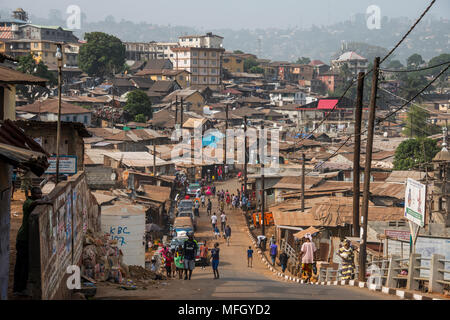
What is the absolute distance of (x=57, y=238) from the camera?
11.0m

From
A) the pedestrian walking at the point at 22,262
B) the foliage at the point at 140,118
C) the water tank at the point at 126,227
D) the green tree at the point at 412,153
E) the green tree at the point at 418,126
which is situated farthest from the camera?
the green tree at the point at 418,126

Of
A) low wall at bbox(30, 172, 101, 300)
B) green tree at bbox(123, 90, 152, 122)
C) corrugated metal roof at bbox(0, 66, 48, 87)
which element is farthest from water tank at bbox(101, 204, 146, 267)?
green tree at bbox(123, 90, 152, 122)

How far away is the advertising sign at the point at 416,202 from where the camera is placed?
14609 mm

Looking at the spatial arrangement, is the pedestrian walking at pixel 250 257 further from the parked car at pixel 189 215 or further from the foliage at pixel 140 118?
the foliage at pixel 140 118

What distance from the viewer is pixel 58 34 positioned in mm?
125250

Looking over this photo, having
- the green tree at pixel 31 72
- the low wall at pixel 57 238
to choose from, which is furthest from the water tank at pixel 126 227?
the green tree at pixel 31 72

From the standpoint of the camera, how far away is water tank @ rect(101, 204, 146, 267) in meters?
19.1

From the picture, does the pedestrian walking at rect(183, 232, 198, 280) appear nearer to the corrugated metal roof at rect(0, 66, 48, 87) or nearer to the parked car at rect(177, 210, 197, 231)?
the corrugated metal roof at rect(0, 66, 48, 87)

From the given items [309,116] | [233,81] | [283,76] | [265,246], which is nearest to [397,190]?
[265,246]

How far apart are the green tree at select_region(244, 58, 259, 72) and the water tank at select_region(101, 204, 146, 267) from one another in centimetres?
12898

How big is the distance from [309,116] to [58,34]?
58.0 metres

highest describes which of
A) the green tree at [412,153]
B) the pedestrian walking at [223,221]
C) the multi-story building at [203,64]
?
the multi-story building at [203,64]

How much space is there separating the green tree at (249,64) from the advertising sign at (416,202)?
132m

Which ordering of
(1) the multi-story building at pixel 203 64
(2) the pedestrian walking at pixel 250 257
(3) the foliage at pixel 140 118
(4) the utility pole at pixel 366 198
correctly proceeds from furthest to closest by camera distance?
(1) the multi-story building at pixel 203 64
(3) the foliage at pixel 140 118
(2) the pedestrian walking at pixel 250 257
(4) the utility pole at pixel 366 198
